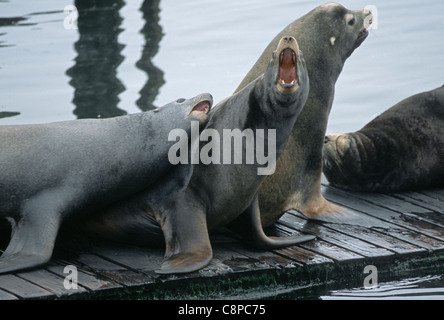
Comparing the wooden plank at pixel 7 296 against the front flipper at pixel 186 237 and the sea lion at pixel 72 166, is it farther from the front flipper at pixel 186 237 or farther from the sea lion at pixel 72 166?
the front flipper at pixel 186 237

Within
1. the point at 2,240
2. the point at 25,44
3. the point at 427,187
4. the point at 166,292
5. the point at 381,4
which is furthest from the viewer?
the point at 381,4

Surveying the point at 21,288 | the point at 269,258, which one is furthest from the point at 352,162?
the point at 21,288

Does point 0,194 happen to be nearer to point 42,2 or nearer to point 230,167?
point 230,167

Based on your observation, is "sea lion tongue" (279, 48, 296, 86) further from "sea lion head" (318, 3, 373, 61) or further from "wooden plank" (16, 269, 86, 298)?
"wooden plank" (16, 269, 86, 298)

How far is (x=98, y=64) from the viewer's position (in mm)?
11359

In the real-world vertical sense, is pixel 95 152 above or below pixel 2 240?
above

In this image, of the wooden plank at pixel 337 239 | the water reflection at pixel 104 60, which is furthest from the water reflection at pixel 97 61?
the wooden plank at pixel 337 239

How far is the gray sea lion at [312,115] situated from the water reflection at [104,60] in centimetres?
397

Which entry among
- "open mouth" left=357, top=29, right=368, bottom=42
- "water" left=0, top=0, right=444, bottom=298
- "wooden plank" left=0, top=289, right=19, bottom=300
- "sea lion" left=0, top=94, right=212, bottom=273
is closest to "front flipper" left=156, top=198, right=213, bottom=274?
"sea lion" left=0, top=94, right=212, bottom=273

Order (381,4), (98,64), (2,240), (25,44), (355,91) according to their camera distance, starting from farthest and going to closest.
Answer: (381,4) < (25,44) < (98,64) < (355,91) < (2,240)

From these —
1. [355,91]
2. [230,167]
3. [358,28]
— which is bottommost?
[355,91]

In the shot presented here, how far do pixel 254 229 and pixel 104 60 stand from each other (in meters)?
7.01
